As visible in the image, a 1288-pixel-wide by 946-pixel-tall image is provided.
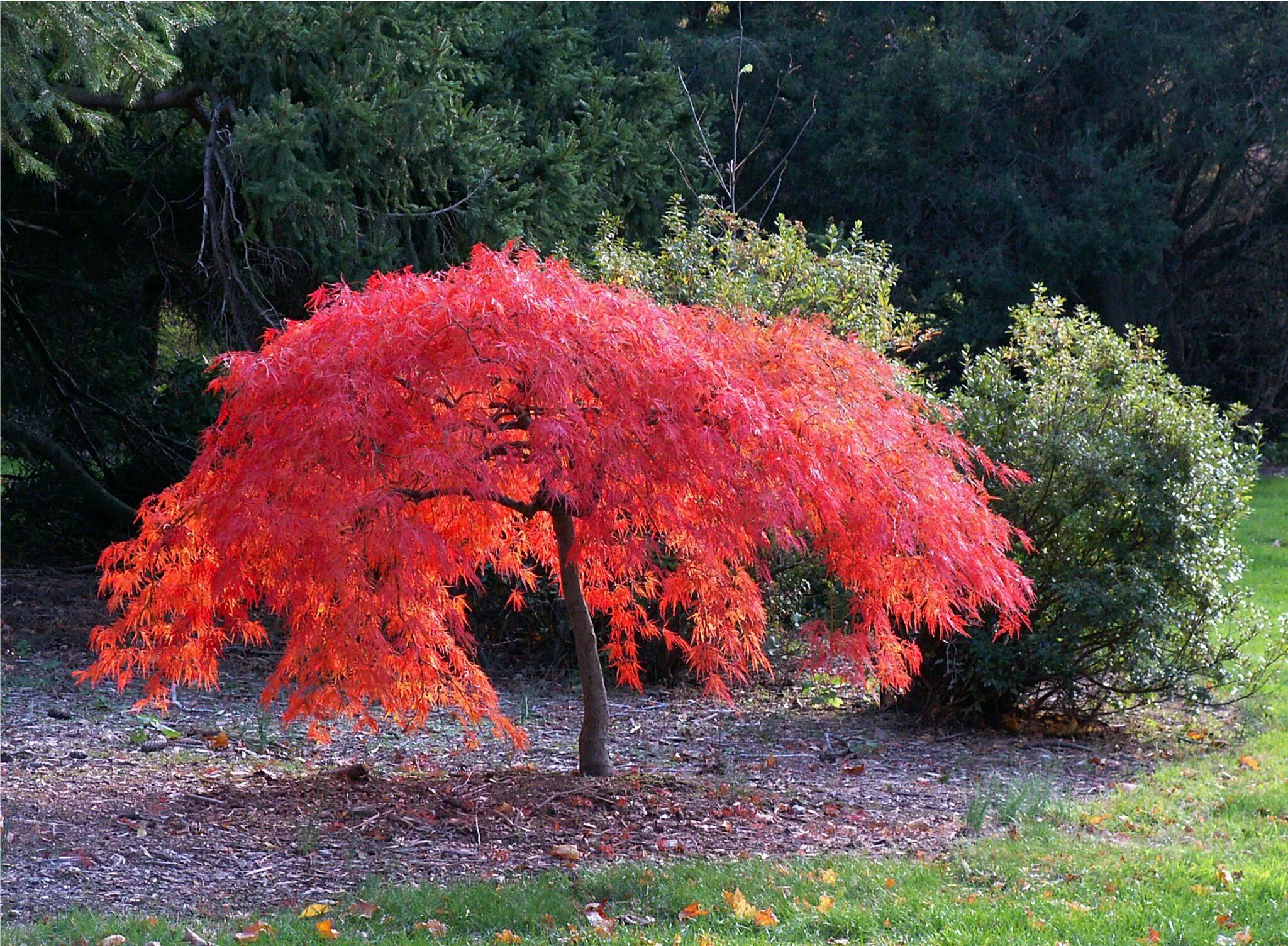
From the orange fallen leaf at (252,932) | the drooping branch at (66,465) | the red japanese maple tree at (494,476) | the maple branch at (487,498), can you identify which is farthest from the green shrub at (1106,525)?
the drooping branch at (66,465)

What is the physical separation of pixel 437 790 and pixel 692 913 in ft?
6.30

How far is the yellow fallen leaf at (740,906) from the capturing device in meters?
4.36

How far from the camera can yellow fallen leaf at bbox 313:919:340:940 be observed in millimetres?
4090

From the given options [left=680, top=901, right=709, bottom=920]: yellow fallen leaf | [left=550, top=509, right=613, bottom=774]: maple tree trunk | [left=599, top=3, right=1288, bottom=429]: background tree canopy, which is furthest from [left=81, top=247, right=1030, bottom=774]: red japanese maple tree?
[left=599, top=3, right=1288, bottom=429]: background tree canopy

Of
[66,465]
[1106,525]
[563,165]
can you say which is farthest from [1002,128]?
[66,465]

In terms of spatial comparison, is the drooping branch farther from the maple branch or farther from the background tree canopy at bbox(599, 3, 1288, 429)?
the background tree canopy at bbox(599, 3, 1288, 429)

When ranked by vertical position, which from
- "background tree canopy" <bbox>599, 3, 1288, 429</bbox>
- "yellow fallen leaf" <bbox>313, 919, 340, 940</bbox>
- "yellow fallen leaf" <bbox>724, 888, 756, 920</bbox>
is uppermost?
"background tree canopy" <bbox>599, 3, 1288, 429</bbox>

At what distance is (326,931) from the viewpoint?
412 centimetres

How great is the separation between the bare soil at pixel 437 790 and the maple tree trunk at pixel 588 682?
→ 0.49 feet

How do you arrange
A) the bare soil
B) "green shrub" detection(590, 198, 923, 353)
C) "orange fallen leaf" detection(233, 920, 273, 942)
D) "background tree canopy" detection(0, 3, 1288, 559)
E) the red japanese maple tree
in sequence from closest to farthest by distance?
"orange fallen leaf" detection(233, 920, 273, 942) → the red japanese maple tree → the bare soil → "green shrub" detection(590, 198, 923, 353) → "background tree canopy" detection(0, 3, 1288, 559)

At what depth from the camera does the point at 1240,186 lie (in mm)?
18266

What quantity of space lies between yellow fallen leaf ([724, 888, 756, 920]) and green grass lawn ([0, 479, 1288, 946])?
1 cm

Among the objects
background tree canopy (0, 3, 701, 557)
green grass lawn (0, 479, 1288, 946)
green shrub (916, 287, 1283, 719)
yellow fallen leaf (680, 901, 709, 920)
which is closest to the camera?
green grass lawn (0, 479, 1288, 946)

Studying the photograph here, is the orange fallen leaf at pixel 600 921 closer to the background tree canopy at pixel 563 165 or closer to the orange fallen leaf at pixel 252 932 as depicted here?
the orange fallen leaf at pixel 252 932
